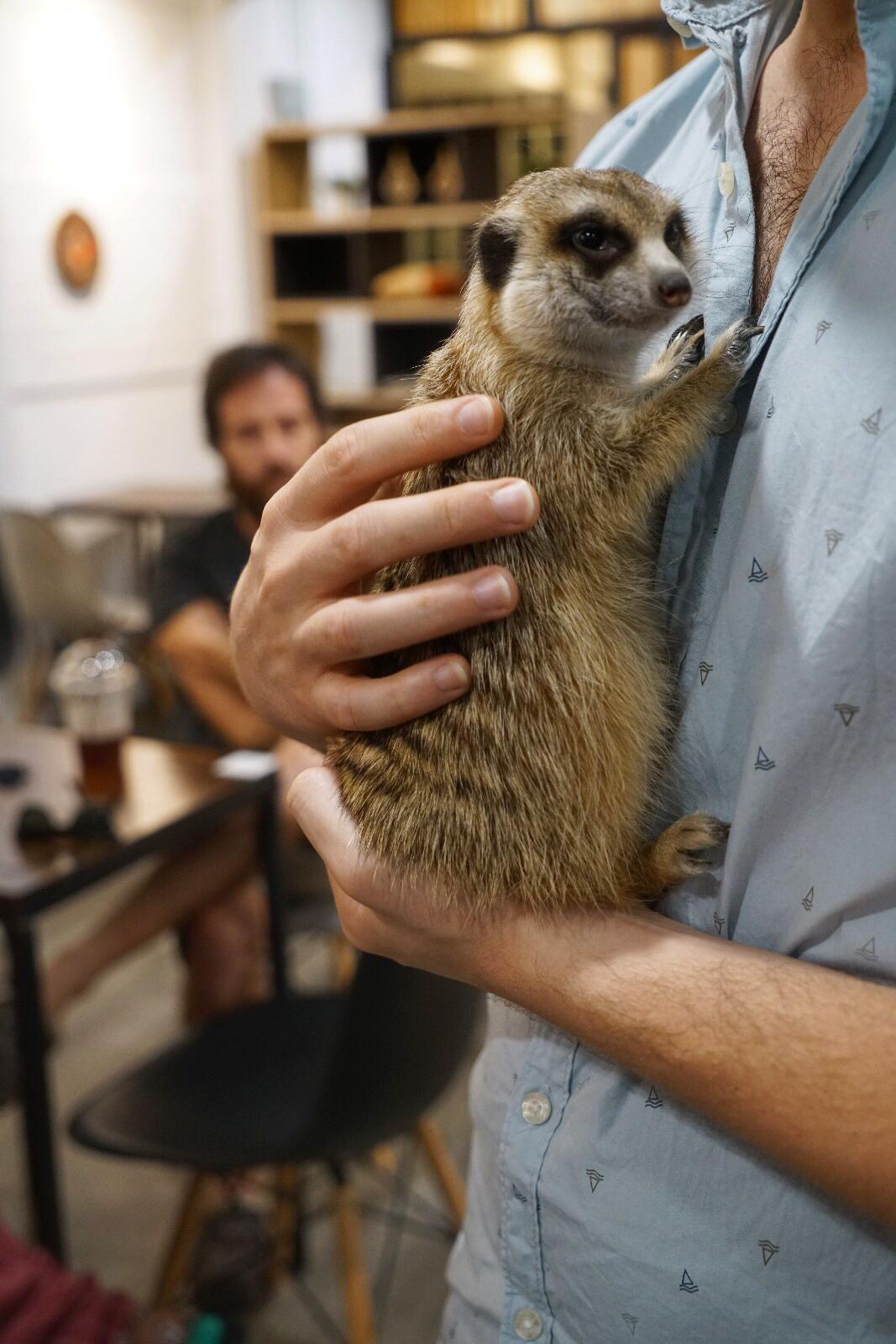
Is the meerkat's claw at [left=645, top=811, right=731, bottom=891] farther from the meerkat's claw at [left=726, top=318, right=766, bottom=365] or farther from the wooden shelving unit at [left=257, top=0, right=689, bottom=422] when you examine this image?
the wooden shelving unit at [left=257, top=0, right=689, bottom=422]

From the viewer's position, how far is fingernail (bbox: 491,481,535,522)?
2.31 ft

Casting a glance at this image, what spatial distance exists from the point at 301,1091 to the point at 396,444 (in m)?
1.43

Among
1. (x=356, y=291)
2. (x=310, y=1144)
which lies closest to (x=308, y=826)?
(x=310, y=1144)

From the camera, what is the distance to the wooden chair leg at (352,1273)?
1958 millimetres

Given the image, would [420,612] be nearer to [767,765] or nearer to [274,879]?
[767,765]

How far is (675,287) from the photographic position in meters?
0.81

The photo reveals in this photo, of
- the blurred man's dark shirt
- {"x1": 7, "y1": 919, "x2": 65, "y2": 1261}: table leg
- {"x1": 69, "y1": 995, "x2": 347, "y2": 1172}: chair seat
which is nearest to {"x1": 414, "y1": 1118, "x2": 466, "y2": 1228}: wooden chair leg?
{"x1": 69, "y1": 995, "x2": 347, "y2": 1172}: chair seat

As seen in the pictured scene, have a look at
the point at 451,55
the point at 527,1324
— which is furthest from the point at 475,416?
the point at 451,55

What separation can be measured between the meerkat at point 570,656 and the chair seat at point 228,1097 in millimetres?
1087

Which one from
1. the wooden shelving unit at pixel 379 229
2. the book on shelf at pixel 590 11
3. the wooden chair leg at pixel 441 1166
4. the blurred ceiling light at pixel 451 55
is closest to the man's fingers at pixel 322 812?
the wooden chair leg at pixel 441 1166

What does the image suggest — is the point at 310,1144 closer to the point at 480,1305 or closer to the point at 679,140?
the point at 480,1305

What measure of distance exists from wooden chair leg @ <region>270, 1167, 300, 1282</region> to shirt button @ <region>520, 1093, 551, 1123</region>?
1.68 meters

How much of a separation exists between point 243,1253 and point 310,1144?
2.28 feet

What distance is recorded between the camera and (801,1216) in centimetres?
64
